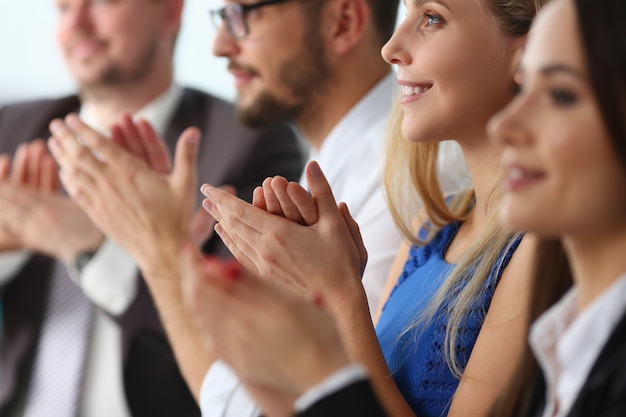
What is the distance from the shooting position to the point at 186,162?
5.23 feet

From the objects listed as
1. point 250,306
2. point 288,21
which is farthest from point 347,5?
point 250,306

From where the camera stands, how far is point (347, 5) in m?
1.80

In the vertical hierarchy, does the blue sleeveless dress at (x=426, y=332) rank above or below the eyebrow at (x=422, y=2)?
below

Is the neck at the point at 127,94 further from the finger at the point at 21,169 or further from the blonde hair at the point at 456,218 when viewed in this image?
the blonde hair at the point at 456,218

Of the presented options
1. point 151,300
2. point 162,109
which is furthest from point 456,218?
point 162,109

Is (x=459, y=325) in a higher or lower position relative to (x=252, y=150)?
higher

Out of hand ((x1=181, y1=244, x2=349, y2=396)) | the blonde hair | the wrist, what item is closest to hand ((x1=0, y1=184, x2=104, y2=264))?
the wrist

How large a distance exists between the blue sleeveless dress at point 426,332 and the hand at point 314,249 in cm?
12

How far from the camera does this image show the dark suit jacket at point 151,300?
73.9 inches

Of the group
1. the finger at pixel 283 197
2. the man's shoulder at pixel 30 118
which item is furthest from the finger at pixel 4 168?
the finger at pixel 283 197

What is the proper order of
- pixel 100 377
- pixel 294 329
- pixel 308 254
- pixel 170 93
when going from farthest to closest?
pixel 170 93, pixel 100 377, pixel 308 254, pixel 294 329

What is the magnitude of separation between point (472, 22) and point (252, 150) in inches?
38.7

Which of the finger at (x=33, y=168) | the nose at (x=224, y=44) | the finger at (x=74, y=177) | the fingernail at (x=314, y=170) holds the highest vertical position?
the fingernail at (x=314, y=170)

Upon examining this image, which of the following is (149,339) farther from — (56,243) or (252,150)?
(252,150)
